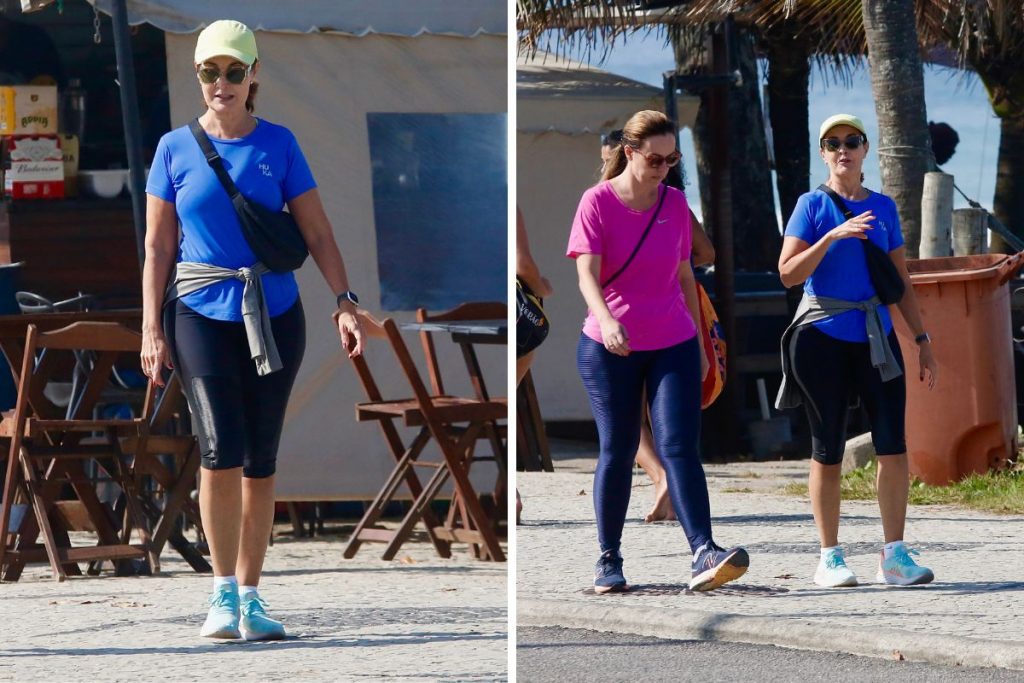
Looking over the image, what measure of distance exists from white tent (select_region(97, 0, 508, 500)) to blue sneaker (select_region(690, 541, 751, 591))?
310 centimetres

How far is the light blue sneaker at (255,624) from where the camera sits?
6.23m

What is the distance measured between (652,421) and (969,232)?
5912 millimetres

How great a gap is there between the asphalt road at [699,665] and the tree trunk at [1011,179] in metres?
14.9

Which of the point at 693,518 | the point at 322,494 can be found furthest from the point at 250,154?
the point at 322,494

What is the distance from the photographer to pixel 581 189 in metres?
13.4

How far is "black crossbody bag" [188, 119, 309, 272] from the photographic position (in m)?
6.18

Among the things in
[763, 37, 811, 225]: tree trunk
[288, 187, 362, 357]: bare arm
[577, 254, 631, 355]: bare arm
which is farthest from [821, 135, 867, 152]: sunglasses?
[763, 37, 811, 225]: tree trunk

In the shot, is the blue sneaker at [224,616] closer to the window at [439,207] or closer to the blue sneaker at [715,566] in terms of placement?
the blue sneaker at [715,566]

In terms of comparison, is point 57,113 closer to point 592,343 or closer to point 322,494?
point 322,494

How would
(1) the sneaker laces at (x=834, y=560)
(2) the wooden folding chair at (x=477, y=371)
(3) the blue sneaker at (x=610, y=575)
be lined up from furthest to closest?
(2) the wooden folding chair at (x=477, y=371) < (1) the sneaker laces at (x=834, y=560) < (3) the blue sneaker at (x=610, y=575)

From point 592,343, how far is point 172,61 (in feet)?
10.8

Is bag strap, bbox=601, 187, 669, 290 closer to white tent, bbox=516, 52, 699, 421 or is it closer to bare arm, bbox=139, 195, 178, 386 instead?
bare arm, bbox=139, 195, 178, 386

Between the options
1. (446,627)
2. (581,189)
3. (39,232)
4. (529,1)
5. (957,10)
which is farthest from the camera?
(957,10)

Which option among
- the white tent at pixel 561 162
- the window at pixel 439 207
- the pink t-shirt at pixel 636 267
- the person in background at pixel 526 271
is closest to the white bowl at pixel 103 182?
the window at pixel 439 207
